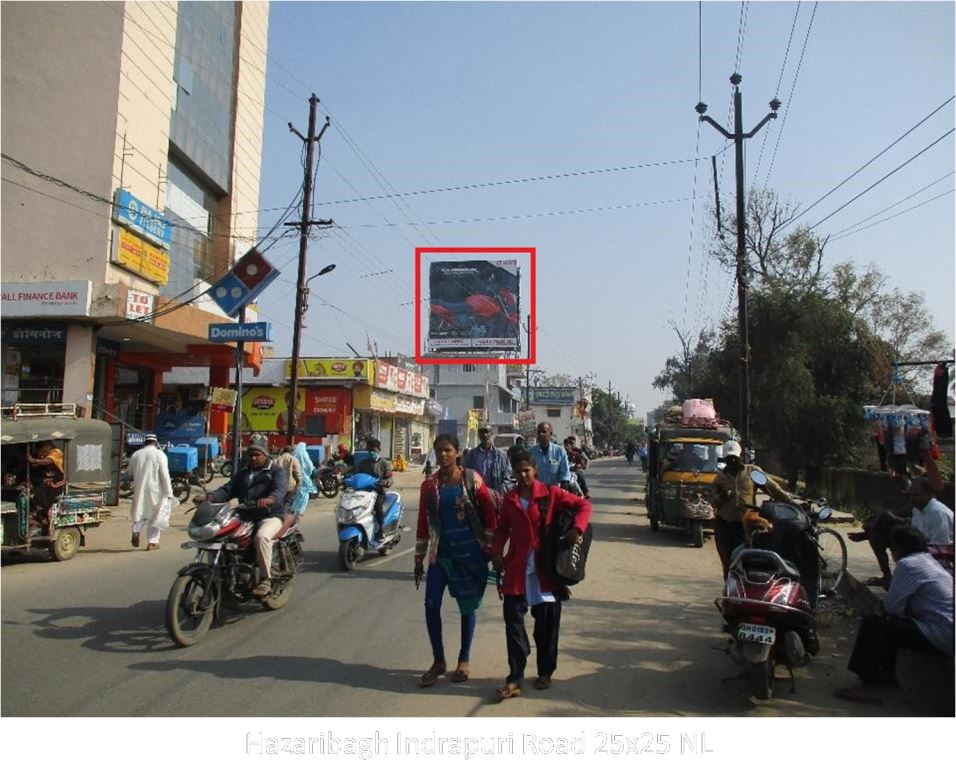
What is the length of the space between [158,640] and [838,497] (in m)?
19.2

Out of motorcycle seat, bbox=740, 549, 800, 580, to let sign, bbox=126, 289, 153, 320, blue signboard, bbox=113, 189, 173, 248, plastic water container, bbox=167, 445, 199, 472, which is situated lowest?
motorcycle seat, bbox=740, 549, 800, 580

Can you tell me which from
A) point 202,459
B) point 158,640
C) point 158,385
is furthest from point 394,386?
point 158,640

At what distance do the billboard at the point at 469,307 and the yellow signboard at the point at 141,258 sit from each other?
724 inches

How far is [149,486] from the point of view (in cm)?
1145

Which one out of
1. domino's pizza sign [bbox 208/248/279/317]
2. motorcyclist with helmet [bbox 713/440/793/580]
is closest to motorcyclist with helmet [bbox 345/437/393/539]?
motorcyclist with helmet [bbox 713/440/793/580]

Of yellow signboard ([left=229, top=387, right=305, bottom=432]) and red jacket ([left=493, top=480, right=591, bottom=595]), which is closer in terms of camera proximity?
red jacket ([left=493, top=480, right=591, bottom=595])

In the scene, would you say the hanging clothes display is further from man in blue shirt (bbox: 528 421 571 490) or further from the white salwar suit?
the white salwar suit

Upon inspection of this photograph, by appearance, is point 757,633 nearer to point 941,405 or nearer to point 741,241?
point 941,405

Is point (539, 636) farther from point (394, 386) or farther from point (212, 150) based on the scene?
point (394, 386)


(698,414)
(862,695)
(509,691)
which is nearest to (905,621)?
(862,695)

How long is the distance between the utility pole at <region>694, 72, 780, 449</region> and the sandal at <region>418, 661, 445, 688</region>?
536 inches

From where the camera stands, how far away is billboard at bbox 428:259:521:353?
1569 inches

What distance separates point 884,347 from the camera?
23.2 meters

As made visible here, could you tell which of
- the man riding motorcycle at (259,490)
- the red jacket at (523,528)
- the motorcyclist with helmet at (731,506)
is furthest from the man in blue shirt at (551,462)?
the red jacket at (523,528)
